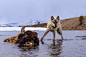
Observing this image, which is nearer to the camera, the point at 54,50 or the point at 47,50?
the point at 54,50

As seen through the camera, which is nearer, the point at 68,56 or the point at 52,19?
the point at 68,56

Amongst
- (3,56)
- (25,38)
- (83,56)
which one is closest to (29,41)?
(25,38)

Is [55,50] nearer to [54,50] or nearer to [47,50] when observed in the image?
→ [54,50]

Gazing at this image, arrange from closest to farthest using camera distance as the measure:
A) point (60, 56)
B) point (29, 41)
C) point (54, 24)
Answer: point (60, 56), point (29, 41), point (54, 24)

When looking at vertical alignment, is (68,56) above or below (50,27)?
below

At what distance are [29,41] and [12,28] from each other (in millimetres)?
69183

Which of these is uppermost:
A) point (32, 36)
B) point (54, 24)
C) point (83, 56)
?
point (54, 24)

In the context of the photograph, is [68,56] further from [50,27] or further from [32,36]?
[50,27]

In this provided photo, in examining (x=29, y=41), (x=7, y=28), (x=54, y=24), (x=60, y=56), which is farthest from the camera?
(x=7, y=28)

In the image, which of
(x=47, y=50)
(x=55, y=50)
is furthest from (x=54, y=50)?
(x=47, y=50)

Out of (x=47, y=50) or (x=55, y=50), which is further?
(x=47, y=50)

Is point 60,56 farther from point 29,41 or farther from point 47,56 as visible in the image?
point 29,41

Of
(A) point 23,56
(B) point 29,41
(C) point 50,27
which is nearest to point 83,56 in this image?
(A) point 23,56

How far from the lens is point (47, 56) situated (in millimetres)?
7887
